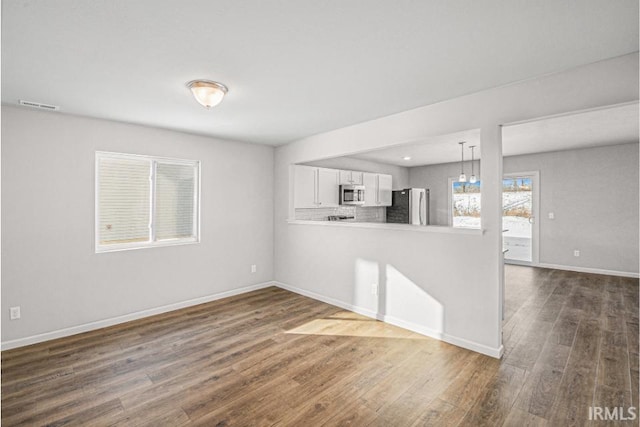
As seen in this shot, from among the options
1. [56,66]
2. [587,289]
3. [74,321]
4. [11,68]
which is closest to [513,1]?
[56,66]

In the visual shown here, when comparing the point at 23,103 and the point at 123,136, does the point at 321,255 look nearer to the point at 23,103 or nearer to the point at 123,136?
the point at 123,136

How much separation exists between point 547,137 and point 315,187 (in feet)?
13.7

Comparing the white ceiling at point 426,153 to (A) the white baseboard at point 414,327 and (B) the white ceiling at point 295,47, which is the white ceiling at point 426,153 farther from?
(A) the white baseboard at point 414,327

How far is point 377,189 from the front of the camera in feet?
23.8

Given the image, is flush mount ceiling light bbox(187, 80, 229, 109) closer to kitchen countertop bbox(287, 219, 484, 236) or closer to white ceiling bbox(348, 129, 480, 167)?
kitchen countertop bbox(287, 219, 484, 236)

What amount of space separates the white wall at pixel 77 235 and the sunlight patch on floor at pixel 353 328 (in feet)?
6.09

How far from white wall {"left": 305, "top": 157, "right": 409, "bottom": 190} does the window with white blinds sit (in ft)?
7.56

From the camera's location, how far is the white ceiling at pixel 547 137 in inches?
165

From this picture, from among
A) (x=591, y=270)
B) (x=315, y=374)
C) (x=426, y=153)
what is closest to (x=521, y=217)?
→ (x=591, y=270)

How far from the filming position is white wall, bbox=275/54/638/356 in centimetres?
244

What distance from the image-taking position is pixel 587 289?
509 centimetres

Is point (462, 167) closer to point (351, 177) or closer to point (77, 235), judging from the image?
point (351, 177)

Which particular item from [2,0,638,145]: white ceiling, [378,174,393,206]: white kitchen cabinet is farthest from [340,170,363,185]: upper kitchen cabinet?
[2,0,638,145]: white ceiling

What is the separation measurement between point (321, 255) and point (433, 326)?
6.32 feet
